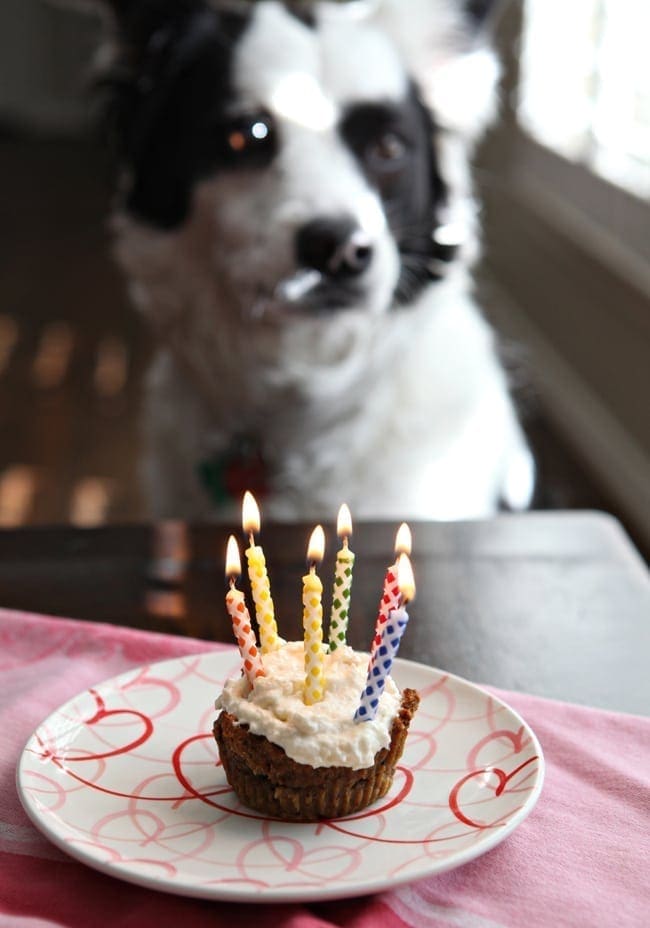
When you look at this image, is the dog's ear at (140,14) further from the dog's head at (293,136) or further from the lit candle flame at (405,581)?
the lit candle flame at (405,581)

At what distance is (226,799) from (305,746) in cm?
5

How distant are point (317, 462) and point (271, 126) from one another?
44 centimetres

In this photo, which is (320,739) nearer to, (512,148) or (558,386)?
(558,386)

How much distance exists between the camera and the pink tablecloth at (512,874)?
43 cm

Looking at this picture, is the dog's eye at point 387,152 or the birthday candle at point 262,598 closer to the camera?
the birthday candle at point 262,598

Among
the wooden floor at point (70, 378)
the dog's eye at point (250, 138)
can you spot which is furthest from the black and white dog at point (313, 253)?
the wooden floor at point (70, 378)

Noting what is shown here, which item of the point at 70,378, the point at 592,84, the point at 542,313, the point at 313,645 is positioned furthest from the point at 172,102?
the point at 70,378

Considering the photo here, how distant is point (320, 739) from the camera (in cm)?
49

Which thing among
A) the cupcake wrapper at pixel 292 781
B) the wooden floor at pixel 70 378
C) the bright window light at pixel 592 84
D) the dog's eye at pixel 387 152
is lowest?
the wooden floor at pixel 70 378

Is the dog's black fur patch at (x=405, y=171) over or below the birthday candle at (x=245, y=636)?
below

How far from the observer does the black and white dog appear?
1374 millimetres

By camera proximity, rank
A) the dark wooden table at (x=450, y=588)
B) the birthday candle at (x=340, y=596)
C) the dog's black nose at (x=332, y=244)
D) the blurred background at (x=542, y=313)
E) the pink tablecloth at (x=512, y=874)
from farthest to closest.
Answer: the blurred background at (x=542, y=313)
the dog's black nose at (x=332, y=244)
the dark wooden table at (x=450, y=588)
the birthday candle at (x=340, y=596)
the pink tablecloth at (x=512, y=874)

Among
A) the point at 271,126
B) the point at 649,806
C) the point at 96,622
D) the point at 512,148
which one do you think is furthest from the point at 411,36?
the point at 512,148

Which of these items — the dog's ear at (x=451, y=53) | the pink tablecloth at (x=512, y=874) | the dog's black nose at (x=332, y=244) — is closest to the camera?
the pink tablecloth at (x=512, y=874)
